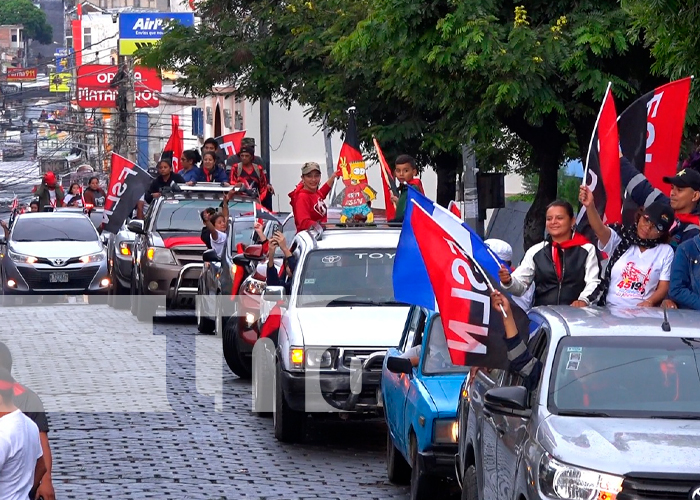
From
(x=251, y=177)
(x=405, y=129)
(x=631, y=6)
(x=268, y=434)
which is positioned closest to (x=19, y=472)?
(x=268, y=434)

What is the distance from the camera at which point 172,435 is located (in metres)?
11.8

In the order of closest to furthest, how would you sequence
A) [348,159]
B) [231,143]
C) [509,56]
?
[509,56] → [348,159] → [231,143]

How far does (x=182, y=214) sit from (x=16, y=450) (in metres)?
15.5

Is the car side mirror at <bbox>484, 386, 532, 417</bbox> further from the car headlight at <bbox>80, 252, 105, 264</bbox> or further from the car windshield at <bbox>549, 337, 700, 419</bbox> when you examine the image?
the car headlight at <bbox>80, 252, 105, 264</bbox>

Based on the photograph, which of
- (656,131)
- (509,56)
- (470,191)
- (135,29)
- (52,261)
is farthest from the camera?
(135,29)

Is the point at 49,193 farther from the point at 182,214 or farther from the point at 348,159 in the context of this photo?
the point at 348,159

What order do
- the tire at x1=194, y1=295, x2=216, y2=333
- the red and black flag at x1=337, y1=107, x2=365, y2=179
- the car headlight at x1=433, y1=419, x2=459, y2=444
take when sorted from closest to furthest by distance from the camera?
1. the car headlight at x1=433, y1=419, x2=459, y2=444
2. the red and black flag at x1=337, y1=107, x2=365, y2=179
3. the tire at x1=194, y1=295, x2=216, y2=333

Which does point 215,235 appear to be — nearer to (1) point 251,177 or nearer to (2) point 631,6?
(1) point 251,177

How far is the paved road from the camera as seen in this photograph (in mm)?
9891

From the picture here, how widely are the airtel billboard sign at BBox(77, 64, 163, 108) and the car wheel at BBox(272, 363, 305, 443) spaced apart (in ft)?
193

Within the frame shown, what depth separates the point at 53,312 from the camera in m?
23.1

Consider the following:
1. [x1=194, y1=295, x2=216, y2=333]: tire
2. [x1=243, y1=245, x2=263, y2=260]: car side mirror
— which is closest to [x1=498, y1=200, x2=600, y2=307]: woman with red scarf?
Answer: [x1=243, y1=245, x2=263, y2=260]: car side mirror

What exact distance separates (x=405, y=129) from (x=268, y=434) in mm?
10879

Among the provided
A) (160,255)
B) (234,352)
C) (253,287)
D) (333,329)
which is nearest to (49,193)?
(160,255)
